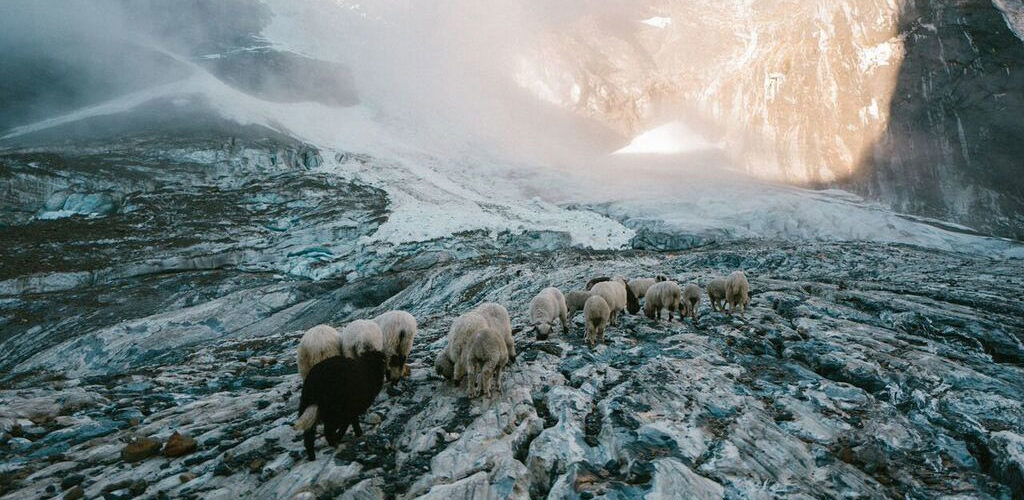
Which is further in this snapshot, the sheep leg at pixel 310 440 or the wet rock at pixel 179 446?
the wet rock at pixel 179 446

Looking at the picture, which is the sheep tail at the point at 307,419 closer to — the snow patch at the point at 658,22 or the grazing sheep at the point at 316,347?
the grazing sheep at the point at 316,347

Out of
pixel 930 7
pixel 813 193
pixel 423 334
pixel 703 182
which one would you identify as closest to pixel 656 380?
pixel 423 334

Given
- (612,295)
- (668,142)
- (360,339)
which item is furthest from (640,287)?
(668,142)

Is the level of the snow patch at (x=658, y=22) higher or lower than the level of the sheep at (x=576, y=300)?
higher

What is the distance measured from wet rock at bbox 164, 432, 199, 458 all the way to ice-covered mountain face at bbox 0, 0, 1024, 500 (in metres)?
0.06

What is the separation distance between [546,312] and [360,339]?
17.5 feet

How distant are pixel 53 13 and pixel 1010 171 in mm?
184824

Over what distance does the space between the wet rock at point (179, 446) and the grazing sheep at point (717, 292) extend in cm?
1424

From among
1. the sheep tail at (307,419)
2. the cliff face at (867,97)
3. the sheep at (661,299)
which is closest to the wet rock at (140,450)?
the sheep tail at (307,419)

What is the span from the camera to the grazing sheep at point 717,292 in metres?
15.0

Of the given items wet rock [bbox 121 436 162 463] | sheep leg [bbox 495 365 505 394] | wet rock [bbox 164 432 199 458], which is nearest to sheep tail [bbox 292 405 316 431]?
wet rock [bbox 164 432 199 458]

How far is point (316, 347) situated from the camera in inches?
342

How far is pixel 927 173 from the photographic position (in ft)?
215

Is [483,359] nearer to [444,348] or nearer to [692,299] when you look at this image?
[444,348]
